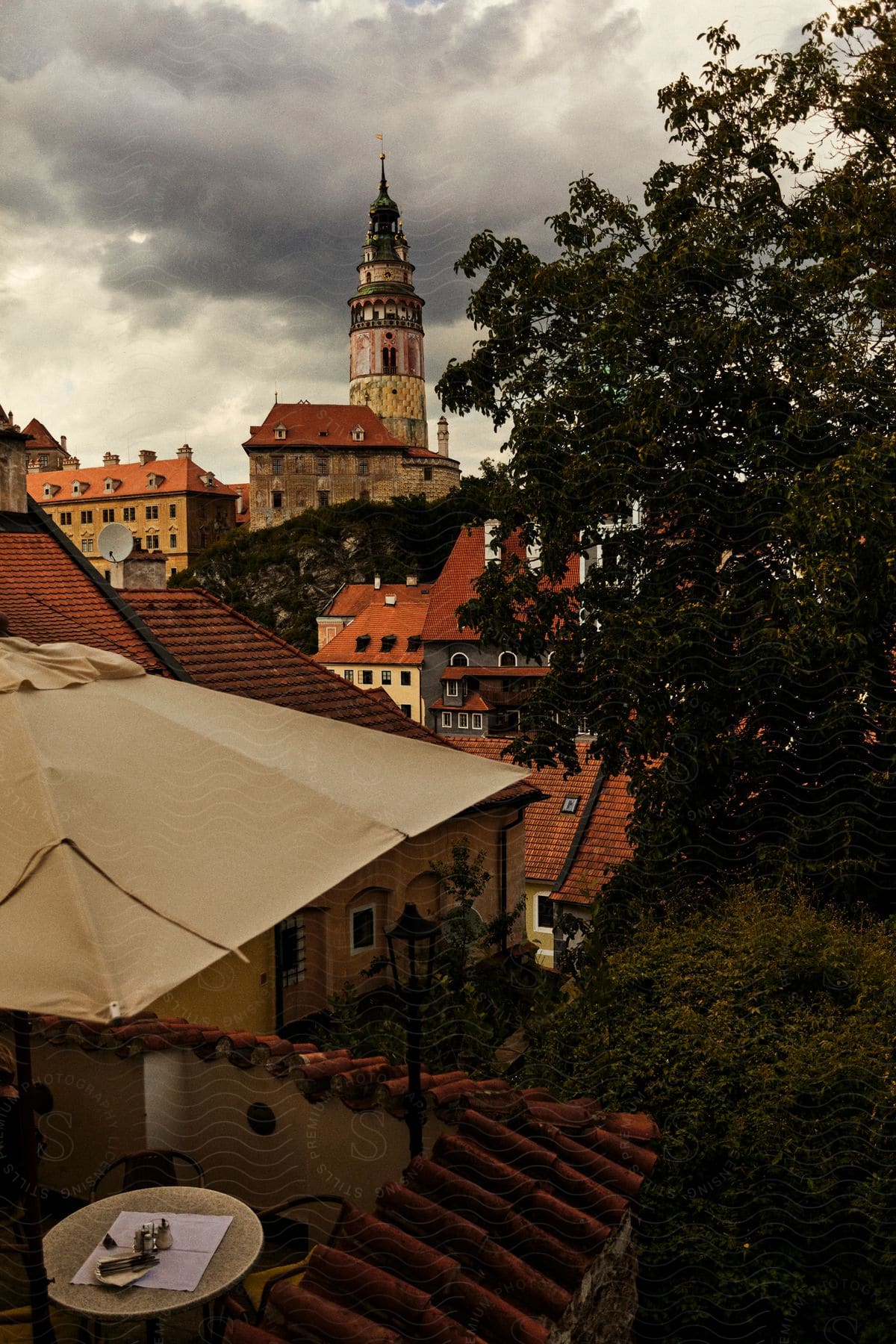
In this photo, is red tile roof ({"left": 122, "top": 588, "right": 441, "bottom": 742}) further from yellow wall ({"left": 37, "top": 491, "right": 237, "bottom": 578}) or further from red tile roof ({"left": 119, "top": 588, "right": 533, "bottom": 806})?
yellow wall ({"left": 37, "top": 491, "right": 237, "bottom": 578})

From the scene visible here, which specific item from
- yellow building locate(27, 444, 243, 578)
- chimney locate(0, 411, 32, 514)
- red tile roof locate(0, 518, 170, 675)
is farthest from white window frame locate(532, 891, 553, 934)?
yellow building locate(27, 444, 243, 578)

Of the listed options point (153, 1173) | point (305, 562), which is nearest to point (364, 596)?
point (305, 562)

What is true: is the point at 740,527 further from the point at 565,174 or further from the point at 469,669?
the point at 469,669

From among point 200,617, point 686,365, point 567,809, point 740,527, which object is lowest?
point 567,809

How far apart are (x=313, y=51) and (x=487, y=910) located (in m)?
3.43

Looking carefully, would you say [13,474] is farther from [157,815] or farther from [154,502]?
[154,502]

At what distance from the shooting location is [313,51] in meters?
3.91

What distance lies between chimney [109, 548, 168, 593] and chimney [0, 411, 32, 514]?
114 cm

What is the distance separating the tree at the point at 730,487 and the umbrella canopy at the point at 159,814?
2.56 meters

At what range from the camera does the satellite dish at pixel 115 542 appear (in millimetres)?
4867

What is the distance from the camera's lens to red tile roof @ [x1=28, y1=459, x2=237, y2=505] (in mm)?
31562

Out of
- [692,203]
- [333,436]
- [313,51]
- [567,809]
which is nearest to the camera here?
[313,51]

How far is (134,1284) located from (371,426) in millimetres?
31730

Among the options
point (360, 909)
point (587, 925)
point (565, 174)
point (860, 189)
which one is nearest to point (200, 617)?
point (360, 909)
